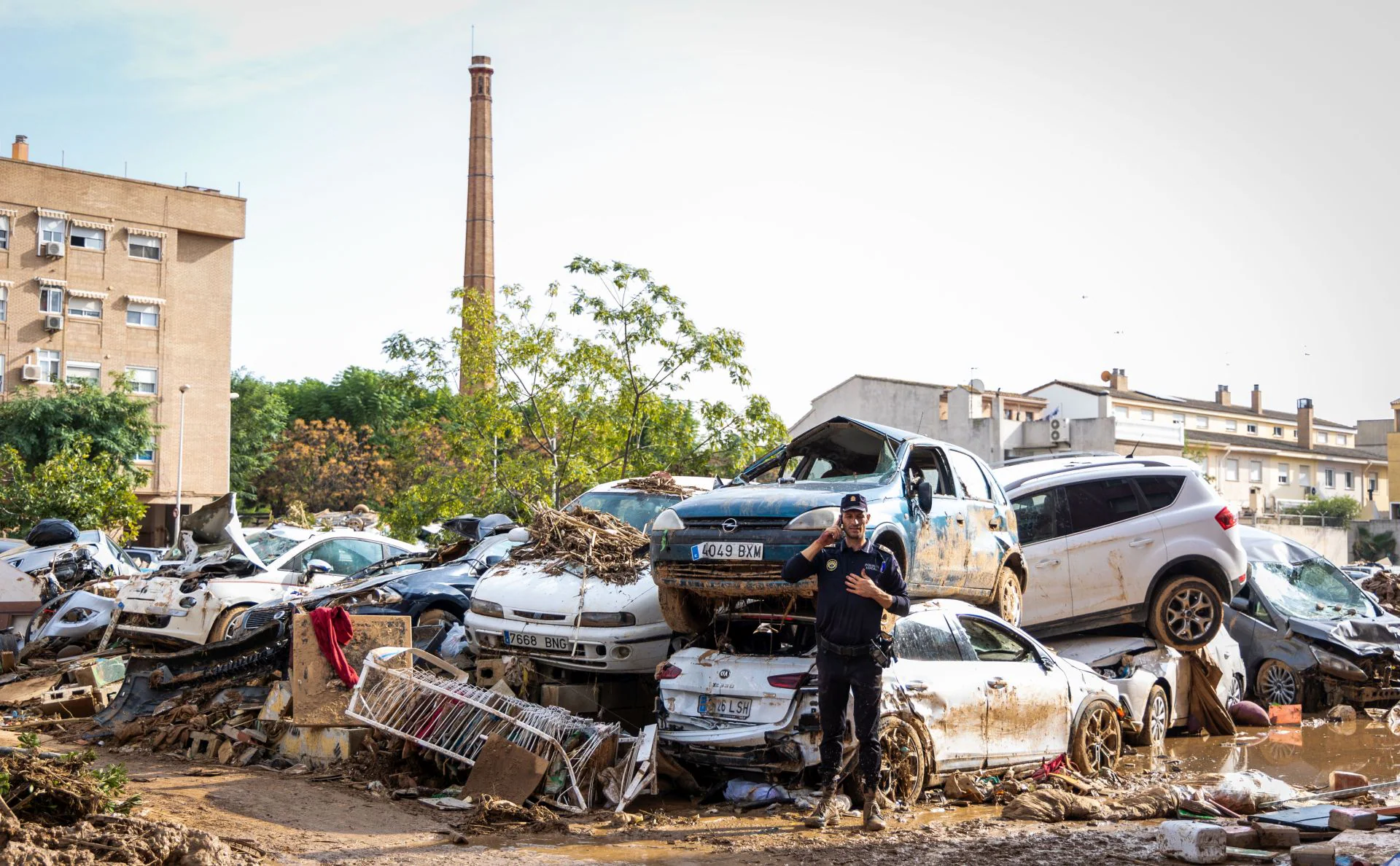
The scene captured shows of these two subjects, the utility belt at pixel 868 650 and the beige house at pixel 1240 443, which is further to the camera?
the beige house at pixel 1240 443

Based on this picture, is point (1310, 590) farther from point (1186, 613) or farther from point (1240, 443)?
point (1240, 443)

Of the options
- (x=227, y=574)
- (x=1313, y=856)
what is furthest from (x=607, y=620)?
(x=227, y=574)

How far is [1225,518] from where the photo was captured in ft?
40.5

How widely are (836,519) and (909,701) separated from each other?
1.34 m

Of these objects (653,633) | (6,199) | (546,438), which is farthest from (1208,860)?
(6,199)

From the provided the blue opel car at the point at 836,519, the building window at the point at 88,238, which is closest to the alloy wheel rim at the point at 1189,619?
the blue opel car at the point at 836,519

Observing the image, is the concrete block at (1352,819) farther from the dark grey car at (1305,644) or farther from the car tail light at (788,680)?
the dark grey car at (1305,644)

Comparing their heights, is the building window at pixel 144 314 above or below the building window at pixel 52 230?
below

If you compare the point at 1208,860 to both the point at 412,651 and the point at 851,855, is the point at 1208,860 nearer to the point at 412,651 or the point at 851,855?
the point at 851,855

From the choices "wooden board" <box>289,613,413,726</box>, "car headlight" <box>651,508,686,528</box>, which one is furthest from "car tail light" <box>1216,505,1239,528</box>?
"wooden board" <box>289,613,413,726</box>

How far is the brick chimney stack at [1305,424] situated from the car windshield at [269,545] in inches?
2893

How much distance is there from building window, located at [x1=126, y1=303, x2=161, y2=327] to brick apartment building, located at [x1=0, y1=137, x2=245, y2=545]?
0.13 feet

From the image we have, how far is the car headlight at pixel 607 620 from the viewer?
9680mm

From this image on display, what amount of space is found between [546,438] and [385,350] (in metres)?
4.04
